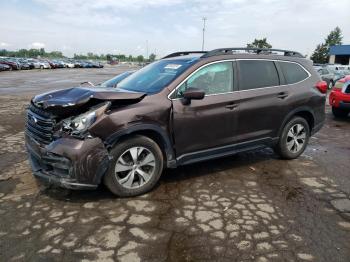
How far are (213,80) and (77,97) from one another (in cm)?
189

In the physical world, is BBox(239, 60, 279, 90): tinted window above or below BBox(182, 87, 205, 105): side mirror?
above

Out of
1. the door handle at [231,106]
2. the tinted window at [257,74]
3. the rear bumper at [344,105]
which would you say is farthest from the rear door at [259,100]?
the rear bumper at [344,105]

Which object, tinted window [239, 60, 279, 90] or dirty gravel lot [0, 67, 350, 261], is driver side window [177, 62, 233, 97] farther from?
dirty gravel lot [0, 67, 350, 261]

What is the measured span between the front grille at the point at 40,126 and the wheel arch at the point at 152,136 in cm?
69

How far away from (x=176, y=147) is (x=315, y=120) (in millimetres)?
2989

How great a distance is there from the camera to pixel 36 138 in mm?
4262

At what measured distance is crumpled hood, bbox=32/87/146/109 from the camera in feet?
13.0

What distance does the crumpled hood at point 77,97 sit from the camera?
397 cm

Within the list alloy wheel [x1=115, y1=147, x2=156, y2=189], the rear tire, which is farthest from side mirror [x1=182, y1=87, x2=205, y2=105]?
the rear tire

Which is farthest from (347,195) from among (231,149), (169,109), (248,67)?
(169,109)

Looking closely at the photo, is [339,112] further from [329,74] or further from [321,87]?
[329,74]

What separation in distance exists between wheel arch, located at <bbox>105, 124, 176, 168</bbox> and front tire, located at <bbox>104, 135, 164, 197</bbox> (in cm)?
7

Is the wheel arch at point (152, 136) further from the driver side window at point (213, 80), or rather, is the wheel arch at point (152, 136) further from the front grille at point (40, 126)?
the front grille at point (40, 126)

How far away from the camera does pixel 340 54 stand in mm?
65250
